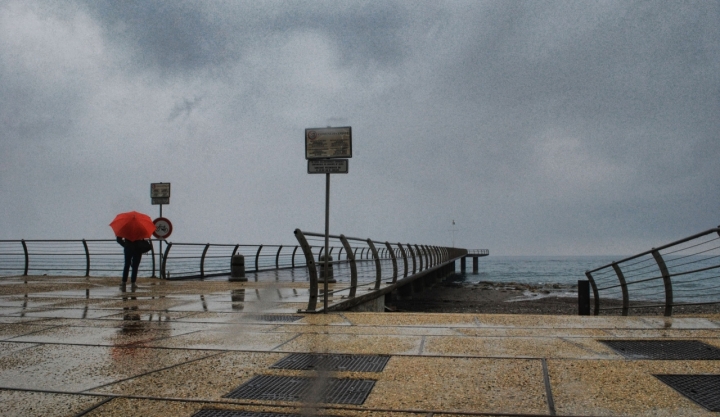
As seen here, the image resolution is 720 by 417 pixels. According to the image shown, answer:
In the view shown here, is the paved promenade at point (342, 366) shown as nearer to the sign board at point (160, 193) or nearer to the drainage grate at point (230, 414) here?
the drainage grate at point (230, 414)

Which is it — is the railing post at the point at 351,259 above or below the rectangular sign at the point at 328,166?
below

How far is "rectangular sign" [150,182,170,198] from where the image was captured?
650 inches

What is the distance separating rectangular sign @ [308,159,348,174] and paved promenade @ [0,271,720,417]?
2.01m

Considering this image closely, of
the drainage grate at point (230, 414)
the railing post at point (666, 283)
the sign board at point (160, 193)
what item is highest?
the sign board at point (160, 193)

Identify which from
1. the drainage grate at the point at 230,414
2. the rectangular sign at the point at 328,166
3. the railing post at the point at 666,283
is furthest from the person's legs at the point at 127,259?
the drainage grate at the point at 230,414

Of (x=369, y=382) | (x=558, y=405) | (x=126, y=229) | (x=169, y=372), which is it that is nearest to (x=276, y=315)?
(x=169, y=372)

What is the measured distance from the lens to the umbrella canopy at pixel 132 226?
46.4 feet

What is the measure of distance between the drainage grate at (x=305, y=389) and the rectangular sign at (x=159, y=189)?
13.7m

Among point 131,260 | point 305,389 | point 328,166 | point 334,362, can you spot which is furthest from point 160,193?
point 305,389

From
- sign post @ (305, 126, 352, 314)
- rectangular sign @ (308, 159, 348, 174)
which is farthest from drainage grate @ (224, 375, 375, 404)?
rectangular sign @ (308, 159, 348, 174)

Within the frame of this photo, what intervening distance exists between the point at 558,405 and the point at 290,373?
1.80m

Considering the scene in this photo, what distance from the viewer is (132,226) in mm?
14188

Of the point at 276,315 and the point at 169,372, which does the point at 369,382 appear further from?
the point at 276,315

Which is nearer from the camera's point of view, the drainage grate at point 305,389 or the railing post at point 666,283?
the drainage grate at point 305,389
